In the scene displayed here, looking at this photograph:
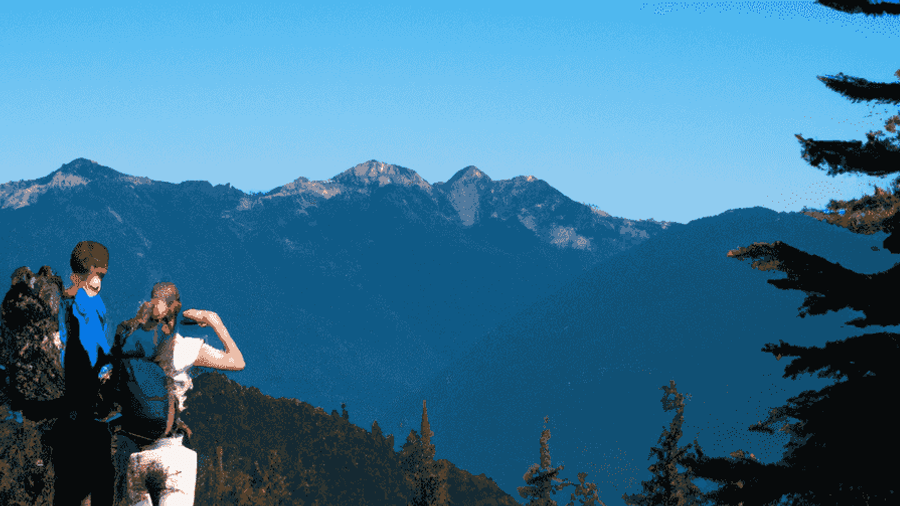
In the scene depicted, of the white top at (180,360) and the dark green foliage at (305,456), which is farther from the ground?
the dark green foliage at (305,456)

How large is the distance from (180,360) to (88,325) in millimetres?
674

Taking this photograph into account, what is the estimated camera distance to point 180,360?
179 inches

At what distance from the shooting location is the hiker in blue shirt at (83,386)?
4598mm

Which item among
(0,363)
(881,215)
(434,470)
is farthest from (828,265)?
(434,470)

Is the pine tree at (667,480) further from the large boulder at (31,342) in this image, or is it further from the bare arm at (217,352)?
the large boulder at (31,342)

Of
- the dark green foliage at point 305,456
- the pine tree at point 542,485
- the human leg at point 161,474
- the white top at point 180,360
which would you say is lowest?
the human leg at point 161,474

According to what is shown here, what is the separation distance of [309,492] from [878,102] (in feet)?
557

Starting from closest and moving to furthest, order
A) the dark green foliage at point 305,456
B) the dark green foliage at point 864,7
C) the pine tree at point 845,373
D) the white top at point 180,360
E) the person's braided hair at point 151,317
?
the person's braided hair at point 151,317, the white top at point 180,360, the pine tree at point 845,373, the dark green foliage at point 864,7, the dark green foliage at point 305,456

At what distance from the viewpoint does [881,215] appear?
8078mm

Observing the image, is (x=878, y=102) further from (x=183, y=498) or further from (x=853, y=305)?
(x=183, y=498)

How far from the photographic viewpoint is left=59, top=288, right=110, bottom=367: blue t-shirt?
15.0 ft

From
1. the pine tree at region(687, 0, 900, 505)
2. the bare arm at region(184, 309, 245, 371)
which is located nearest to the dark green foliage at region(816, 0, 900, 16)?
the pine tree at region(687, 0, 900, 505)

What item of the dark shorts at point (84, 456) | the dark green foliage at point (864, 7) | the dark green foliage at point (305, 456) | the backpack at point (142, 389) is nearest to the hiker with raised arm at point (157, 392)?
the backpack at point (142, 389)

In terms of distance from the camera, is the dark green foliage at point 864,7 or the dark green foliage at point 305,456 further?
the dark green foliage at point 305,456
